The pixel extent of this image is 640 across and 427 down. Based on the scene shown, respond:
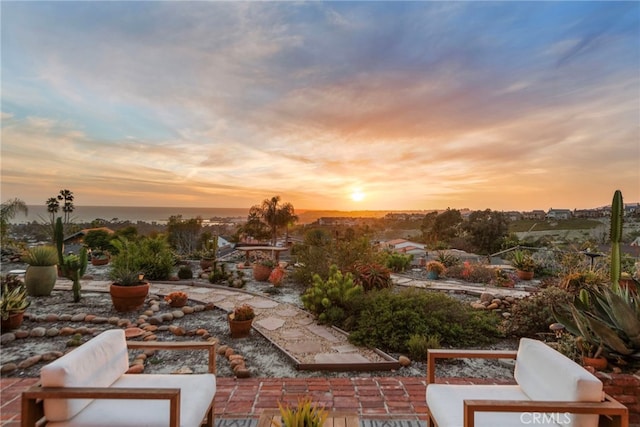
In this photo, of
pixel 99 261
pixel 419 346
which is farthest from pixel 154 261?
pixel 419 346

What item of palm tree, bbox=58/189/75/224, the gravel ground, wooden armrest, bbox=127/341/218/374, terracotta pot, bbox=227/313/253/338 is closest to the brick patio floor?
the gravel ground

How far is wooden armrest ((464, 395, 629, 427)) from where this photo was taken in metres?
1.41

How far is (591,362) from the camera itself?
2.21m

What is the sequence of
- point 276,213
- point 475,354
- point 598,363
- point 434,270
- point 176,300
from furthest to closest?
point 276,213
point 434,270
point 176,300
point 598,363
point 475,354

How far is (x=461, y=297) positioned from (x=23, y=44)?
8.21 metres

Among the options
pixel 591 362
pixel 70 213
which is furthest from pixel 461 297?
pixel 70 213

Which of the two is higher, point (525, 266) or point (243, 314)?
point (525, 266)

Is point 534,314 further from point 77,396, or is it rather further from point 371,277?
point 77,396

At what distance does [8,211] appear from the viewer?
8969 mm

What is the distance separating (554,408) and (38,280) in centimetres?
740

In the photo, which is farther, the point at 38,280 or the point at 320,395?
the point at 38,280

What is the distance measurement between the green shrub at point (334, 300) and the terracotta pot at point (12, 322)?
151 inches

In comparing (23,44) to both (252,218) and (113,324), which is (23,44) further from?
(252,218)

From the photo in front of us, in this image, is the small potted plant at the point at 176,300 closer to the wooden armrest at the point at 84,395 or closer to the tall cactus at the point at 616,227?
the wooden armrest at the point at 84,395
